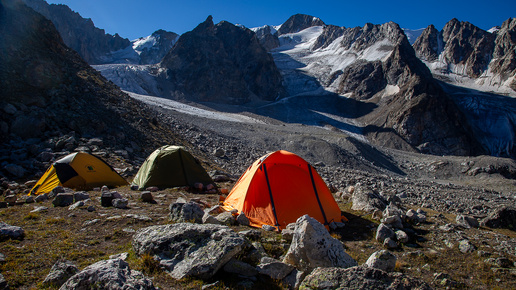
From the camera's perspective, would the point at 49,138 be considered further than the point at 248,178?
Yes

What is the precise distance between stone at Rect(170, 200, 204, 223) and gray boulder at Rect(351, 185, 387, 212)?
5.31m

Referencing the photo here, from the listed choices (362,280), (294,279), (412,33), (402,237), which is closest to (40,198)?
(294,279)

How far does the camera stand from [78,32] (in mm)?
129375

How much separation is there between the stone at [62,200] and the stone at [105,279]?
5356 millimetres

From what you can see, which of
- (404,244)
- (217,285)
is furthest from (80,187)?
(404,244)

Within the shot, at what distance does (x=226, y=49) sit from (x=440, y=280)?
116 meters

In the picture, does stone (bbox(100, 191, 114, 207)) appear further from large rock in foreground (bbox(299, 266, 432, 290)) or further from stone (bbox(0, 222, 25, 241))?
large rock in foreground (bbox(299, 266, 432, 290))

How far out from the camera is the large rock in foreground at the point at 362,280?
3.06 meters

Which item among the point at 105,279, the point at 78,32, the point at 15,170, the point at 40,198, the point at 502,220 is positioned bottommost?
the point at 40,198

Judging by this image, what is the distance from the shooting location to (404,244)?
6.35 metres

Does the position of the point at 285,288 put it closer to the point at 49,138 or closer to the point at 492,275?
the point at 492,275

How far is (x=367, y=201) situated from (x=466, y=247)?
3.18 meters

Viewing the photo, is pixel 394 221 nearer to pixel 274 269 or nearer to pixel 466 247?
pixel 466 247

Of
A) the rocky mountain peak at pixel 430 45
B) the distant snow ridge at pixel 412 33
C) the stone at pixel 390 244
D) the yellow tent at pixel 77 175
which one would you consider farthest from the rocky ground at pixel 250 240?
the distant snow ridge at pixel 412 33
